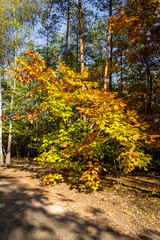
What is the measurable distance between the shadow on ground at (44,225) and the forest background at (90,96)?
1.49 m

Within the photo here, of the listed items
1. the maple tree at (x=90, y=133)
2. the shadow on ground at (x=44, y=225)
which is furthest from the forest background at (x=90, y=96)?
the shadow on ground at (x=44, y=225)

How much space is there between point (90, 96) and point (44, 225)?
3.71 metres

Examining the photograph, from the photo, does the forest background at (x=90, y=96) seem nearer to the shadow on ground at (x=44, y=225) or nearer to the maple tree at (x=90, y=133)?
the maple tree at (x=90, y=133)

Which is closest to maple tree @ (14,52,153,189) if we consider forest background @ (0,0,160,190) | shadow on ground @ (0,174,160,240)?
forest background @ (0,0,160,190)

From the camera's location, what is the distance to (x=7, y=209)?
3.15 meters

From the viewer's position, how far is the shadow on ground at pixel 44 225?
7.99 feet

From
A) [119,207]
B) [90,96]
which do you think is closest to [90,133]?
[90,96]

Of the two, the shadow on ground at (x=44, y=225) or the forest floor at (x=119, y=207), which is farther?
the forest floor at (x=119, y=207)

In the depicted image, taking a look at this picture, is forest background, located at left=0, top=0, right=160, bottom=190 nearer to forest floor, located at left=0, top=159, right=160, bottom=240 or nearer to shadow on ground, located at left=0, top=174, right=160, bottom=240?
forest floor, located at left=0, top=159, right=160, bottom=240

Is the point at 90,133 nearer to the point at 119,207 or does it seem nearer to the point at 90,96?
the point at 90,96

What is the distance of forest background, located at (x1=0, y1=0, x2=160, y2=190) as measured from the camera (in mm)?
4348

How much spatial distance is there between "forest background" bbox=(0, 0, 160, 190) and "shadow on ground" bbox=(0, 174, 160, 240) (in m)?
1.49

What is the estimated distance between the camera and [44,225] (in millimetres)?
2729

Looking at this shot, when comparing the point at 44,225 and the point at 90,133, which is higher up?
the point at 90,133
